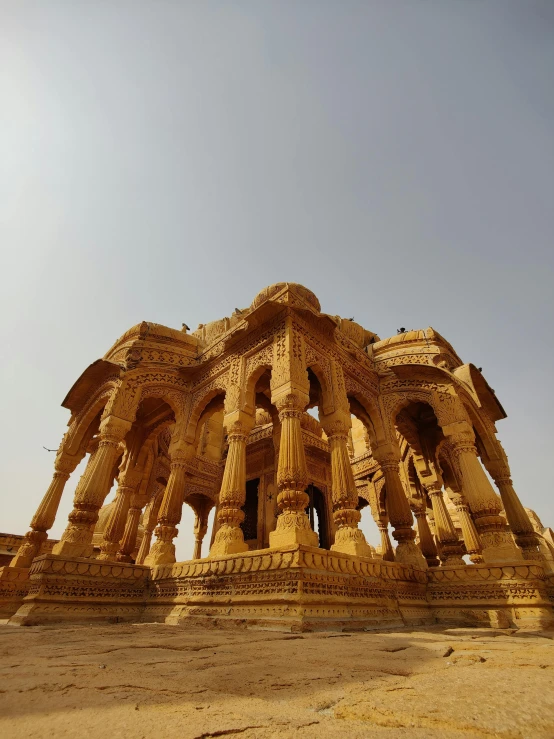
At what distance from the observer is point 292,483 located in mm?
6125

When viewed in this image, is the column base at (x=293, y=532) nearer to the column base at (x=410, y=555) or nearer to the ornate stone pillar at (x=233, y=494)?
the ornate stone pillar at (x=233, y=494)

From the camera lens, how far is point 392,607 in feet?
19.8

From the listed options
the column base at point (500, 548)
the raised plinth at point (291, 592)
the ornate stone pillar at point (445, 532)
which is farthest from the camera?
the ornate stone pillar at point (445, 532)

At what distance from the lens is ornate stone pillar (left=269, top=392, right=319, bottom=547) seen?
216 inches

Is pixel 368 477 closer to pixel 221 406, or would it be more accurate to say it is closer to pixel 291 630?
pixel 221 406

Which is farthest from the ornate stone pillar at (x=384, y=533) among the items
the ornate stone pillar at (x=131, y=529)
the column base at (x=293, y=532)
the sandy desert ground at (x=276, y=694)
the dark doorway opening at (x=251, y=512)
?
the sandy desert ground at (x=276, y=694)

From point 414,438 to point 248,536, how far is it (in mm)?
7489

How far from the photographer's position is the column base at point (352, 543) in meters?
6.06

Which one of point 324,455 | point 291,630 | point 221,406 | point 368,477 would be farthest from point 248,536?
point 291,630

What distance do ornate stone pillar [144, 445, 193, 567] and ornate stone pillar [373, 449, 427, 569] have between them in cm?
492

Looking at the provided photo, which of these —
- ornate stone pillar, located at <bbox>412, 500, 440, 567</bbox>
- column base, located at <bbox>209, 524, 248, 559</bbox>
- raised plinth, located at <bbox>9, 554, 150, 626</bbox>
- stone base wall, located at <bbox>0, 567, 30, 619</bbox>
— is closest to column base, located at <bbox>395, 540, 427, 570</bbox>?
ornate stone pillar, located at <bbox>412, 500, 440, 567</bbox>

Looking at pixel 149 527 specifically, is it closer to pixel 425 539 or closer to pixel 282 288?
pixel 425 539

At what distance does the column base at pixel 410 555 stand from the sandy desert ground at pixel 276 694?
18.6 ft

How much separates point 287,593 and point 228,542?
1.90 metres
